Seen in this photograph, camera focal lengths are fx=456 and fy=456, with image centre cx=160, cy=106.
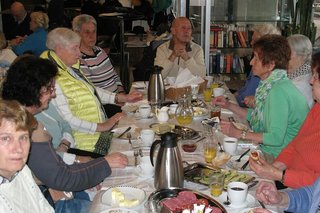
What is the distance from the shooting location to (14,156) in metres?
1.66

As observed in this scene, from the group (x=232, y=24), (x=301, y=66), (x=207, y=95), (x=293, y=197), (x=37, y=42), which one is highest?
(x=232, y=24)

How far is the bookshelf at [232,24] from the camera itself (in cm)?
566

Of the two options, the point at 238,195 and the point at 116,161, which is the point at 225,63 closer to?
the point at 116,161

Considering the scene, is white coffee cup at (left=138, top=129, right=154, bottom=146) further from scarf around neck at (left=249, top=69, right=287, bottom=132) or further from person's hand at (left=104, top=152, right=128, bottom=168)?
scarf around neck at (left=249, top=69, right=287, bottom=132)

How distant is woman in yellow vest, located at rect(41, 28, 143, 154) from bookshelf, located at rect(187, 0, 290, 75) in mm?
2532

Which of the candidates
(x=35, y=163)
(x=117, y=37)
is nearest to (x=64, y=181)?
(x=35, y=163)

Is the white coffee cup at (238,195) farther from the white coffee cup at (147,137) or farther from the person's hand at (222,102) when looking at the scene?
the person's hand at (222,102)

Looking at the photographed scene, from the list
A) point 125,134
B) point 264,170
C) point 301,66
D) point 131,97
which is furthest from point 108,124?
point 301,66

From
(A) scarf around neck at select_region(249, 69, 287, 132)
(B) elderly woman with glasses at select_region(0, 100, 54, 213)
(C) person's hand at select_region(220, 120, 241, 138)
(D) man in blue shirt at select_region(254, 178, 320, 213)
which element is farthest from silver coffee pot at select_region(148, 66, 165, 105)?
(B) elderly woman with glasses at select_region(0, 100, 54, 213)

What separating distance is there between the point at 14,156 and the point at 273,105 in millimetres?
1525

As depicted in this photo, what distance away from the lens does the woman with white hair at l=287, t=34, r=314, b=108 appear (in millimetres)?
3203

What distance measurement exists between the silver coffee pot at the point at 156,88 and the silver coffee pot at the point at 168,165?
4.85ft

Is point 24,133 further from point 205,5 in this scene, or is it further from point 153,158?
point 205,5

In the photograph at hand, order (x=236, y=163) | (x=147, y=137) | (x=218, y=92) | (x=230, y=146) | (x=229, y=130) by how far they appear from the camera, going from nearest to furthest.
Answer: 1. (x=236, y=163)
2. (x=230, y=146)
3. (x=147, y=137)
4. (x=229, y=130)
5. (x=218, y=92)
